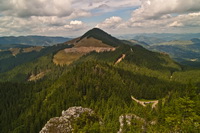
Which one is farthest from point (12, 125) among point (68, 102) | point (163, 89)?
point (163, 89)

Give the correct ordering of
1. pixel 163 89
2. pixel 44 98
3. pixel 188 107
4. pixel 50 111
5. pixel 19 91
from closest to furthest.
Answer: pixel 188 107 < pixel 50 111 < pixel 44 98 < pixel 163 89 < pixel 19 91

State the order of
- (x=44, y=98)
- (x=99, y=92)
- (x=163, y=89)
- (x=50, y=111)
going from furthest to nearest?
(x=163, y=89), (x=44, y=98), (x=99, y=92), (x=50, y=111)

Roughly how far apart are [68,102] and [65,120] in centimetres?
5076

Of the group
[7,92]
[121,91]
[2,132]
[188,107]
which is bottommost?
[2,132]

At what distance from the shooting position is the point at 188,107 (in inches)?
1634

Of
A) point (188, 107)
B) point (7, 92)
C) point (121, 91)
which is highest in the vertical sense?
point (188, 107)

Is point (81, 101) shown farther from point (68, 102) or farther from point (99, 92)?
point (99, 92)

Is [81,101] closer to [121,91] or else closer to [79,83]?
[79,83]

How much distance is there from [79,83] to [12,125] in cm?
6106

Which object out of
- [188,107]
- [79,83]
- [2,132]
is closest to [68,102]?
[79,83]

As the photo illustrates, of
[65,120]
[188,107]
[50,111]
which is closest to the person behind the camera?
[188,107]

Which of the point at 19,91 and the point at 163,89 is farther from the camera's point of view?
the point at 19,91

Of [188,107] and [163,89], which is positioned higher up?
[188,107]

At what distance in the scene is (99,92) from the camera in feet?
425
